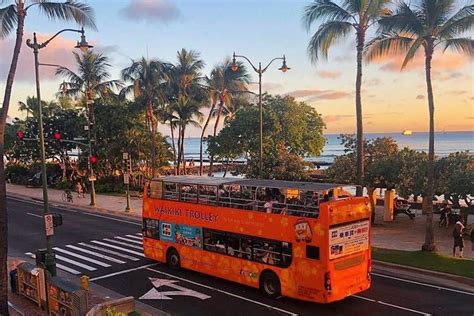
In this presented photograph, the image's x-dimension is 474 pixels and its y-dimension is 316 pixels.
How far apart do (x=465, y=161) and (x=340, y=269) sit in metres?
17.9

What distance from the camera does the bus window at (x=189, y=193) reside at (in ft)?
65.2

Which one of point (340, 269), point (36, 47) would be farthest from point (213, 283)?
point (36, 47)

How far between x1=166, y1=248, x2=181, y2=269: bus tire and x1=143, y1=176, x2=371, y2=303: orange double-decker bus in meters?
0.04

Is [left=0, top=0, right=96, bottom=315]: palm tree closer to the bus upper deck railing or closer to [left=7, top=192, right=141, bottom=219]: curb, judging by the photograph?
the bus upper deck railing

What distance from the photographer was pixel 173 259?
21234 millimetres

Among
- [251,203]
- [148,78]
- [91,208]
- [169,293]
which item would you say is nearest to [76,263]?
[169,293]

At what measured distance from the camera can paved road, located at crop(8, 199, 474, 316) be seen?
52.1 ft

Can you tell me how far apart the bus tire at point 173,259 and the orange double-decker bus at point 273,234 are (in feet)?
0.14

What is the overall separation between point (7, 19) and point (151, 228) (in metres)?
10.7

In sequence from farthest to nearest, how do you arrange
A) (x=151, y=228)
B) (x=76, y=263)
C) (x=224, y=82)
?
(x=224, y=82) → (x=76, y=263) → (x=151, y=228)

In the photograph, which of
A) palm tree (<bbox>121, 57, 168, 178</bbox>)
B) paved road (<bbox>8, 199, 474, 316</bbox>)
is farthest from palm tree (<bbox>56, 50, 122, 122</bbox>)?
paved road (<bbox>8, 199, 474, 316</bbox>)

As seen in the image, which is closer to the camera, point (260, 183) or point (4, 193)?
point (4, 193)

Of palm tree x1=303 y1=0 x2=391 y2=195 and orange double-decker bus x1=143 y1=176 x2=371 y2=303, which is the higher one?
palm tree x1=303 y1=0 x2=391 y2=195

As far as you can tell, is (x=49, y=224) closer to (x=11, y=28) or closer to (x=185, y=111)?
(x=11, y=28)
